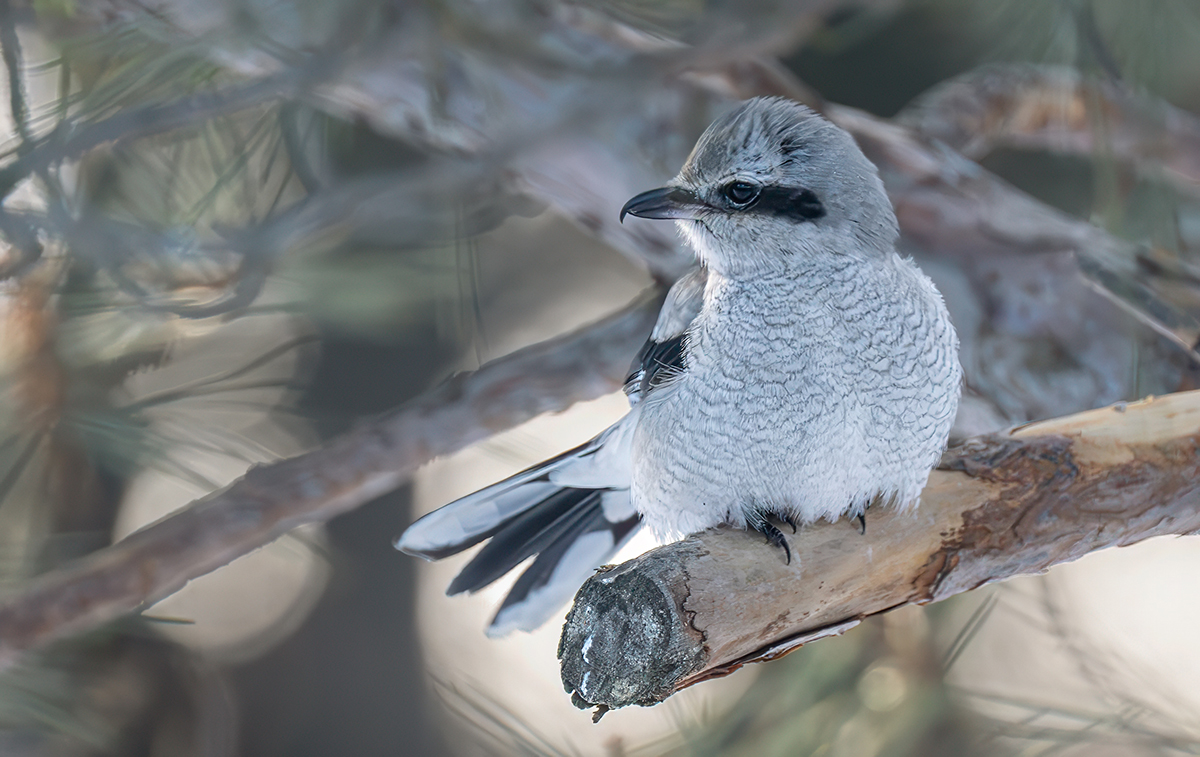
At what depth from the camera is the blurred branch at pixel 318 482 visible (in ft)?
3.31

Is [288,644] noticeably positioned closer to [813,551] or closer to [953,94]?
[813,551]

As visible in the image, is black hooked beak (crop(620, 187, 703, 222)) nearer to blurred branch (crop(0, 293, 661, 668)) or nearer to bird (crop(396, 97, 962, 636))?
bird (crop(396, 97, 962, 636))

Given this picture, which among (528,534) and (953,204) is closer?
(528,534)

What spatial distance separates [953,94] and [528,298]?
3.08 feet

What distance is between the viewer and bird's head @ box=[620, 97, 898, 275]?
89 cm

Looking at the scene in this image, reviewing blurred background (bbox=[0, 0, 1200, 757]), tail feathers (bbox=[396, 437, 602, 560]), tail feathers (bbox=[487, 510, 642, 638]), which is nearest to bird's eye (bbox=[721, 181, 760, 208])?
blurred background (bbox=[0, 0, 1200, 757])

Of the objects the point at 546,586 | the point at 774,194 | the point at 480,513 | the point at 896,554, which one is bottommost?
the point at 896,554

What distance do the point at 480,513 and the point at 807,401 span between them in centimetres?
43

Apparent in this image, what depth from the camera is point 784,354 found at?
33.9 inches

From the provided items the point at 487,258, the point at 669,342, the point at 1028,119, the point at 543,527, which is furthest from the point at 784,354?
the point at 487,258

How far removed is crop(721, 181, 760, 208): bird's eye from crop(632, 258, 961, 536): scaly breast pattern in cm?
9

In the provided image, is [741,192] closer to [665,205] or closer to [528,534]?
[665,205]

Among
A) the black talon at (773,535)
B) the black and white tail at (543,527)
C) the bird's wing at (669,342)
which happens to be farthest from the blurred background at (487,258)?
the black talon at (773,535)

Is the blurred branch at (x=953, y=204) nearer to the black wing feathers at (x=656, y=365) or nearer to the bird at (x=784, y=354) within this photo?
the bird at (x=784, y=354)
